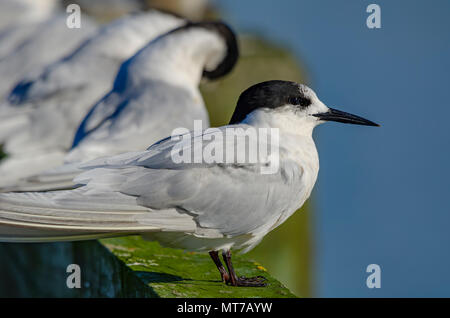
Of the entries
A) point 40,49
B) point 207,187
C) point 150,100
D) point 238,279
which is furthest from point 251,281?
point 40,49

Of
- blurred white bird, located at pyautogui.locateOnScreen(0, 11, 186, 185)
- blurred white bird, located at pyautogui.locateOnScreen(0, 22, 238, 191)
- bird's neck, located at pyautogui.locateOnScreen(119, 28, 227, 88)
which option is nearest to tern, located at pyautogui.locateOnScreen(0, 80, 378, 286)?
blurred white bird, located at pyautogui.locateOnScreen(0, 22, 238, 191)

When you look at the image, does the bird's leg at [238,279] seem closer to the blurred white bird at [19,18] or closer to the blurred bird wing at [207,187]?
the blurred bird wing at [207,187]

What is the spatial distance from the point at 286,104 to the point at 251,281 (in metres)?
0.80

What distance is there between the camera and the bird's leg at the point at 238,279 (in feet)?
11.3

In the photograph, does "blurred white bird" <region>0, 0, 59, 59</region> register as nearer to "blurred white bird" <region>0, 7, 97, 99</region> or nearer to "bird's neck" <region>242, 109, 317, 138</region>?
"blurred white bird" <region>0, 7, 97, 99</region>

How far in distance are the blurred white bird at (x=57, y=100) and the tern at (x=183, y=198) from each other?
226cm

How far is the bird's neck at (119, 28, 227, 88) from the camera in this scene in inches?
211

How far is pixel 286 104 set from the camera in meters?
3.51

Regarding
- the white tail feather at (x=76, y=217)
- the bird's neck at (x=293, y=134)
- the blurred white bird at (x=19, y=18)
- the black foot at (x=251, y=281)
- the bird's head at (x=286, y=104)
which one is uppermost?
the blurred white bird at (x=19, y=18)

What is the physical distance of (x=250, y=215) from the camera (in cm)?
334

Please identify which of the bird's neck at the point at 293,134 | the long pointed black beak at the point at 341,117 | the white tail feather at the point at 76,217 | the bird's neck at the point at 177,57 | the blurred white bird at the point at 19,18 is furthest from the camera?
the blurred white bird at the point at 19,18

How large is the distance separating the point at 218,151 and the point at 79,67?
2931 mm

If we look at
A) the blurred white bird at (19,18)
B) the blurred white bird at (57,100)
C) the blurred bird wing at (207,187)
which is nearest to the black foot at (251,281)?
the blurred bird wing at (207,187)

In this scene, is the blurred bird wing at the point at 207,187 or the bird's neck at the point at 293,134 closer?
the blurred bird wing at the point at 207,187
